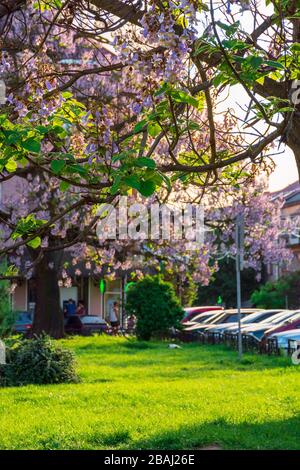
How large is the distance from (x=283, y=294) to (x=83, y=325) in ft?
57.4

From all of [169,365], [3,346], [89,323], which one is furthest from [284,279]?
[3,346]

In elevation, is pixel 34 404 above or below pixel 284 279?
below

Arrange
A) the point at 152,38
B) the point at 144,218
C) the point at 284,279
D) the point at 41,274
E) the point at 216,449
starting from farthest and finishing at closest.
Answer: the point at 284,279, the point at 41,274, the point at 144,218, the point at 216,449, the point at 152,38

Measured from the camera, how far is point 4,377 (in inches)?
542

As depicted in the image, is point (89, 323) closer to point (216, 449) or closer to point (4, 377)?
point (4, 377)

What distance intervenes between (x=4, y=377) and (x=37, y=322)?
1467 centimetres

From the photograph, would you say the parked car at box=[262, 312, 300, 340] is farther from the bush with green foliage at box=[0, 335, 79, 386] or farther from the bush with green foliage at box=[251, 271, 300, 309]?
the bush with green foliage at box=[251, 271, 300, 309]

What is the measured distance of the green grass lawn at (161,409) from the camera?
27.4 feet

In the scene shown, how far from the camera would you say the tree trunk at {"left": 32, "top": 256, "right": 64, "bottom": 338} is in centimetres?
2808

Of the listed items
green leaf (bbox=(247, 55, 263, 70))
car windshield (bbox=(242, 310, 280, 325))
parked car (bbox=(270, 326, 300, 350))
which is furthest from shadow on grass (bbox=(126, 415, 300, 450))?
car windshield (bbox=(242, 310, 280, 325))

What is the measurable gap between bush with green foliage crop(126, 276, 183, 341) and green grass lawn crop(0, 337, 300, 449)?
35.5 feet

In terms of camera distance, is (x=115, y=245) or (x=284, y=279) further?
(x=284, y=279)

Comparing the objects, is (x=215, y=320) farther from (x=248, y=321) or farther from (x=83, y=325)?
(x=83, y=325)

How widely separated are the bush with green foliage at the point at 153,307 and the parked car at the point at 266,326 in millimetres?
4292
